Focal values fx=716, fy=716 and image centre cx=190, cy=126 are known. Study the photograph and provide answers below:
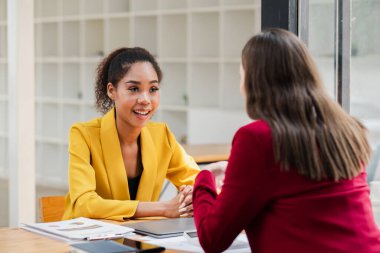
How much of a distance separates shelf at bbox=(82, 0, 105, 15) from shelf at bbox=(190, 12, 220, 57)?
4.79ft

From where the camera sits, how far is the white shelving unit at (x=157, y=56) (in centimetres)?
652

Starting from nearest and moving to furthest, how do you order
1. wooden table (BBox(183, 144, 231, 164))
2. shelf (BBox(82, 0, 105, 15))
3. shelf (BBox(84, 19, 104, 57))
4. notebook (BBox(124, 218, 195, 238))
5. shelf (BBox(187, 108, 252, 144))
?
notebook (BBox(124, 218, 195, 238)), wooden table (BBox(183, 144, 231, 164)), shelf (BBox(187, 108, 252, 144)), shelf (BBox(82, 0, 105, 15)), shelf (BBox(84, 19, 104, 57))

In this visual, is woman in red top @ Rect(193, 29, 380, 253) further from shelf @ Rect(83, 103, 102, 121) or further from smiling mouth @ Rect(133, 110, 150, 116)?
shelf @ Rect(83, 103, 102, 121)

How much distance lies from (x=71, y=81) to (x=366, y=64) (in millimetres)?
6029

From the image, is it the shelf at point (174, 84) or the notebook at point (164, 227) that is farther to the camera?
the shelf at point (174, 84)

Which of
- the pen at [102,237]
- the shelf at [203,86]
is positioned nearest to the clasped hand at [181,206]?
the pen at [102,237]

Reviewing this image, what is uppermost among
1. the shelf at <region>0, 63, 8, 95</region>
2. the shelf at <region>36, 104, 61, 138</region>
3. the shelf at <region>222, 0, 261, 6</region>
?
the shelf at <region>222, 0, 261, 6</region>

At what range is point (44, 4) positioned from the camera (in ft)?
27.6

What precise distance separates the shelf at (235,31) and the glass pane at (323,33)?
3.91 m

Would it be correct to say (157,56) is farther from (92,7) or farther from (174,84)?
(92,7)

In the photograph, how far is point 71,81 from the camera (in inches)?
320

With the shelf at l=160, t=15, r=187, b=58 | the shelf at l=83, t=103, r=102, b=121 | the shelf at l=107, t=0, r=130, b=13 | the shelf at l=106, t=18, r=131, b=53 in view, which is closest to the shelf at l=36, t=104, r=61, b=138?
the shelf at l=83, t=103, r=102, b=121

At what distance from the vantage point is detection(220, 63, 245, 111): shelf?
651cm

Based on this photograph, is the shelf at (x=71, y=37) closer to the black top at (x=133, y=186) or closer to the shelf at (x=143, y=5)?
the shelf at (x=143, y=5)
